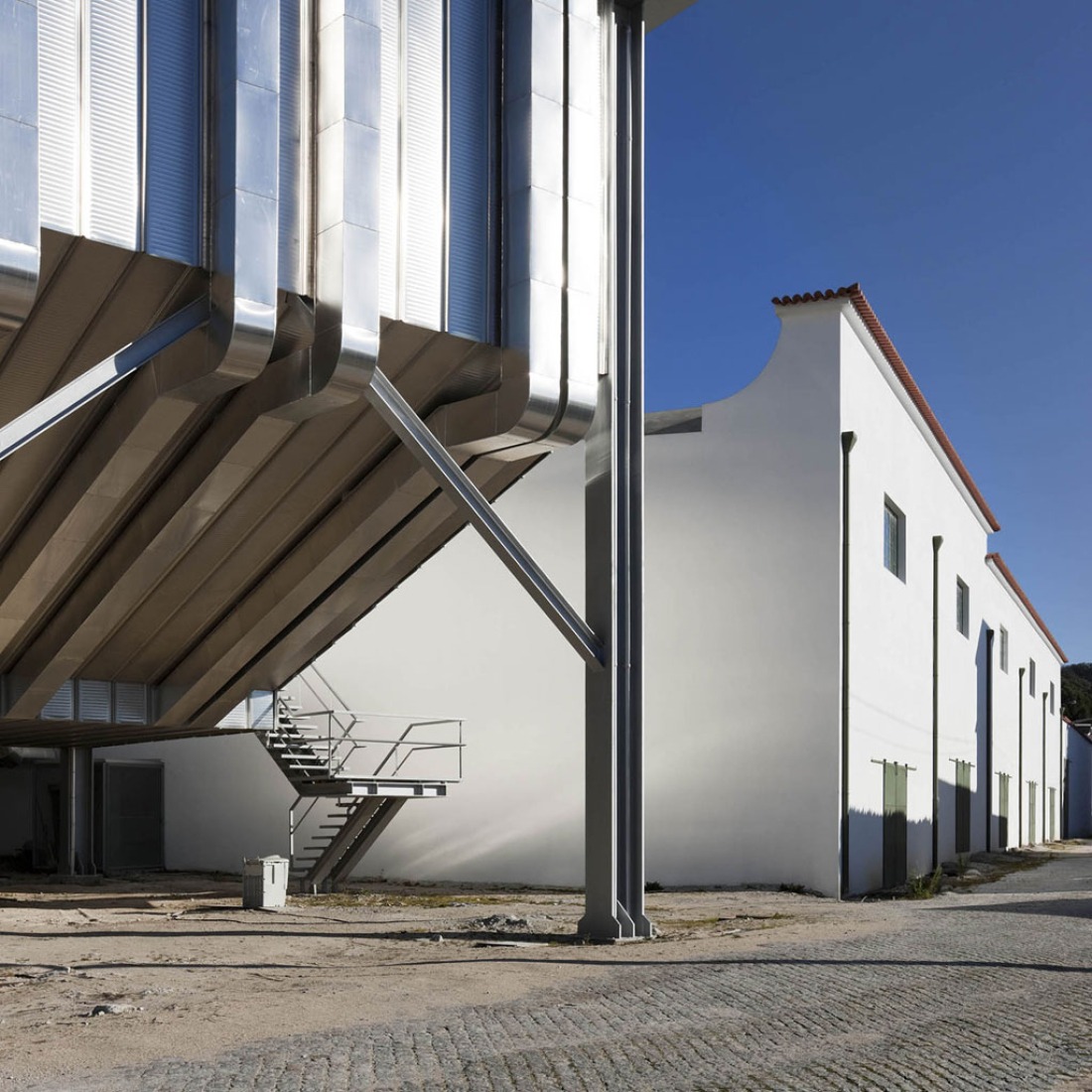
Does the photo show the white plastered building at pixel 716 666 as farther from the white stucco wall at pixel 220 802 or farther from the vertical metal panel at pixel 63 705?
the vertical metal panel at pixel 63 705

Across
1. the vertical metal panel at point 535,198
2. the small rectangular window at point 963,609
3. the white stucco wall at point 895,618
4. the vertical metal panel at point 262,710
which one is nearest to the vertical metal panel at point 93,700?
the vertical metal panel at point 262,710

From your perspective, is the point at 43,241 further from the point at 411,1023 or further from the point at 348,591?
the point at 348,591

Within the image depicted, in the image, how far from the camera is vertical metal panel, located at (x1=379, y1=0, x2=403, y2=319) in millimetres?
13016

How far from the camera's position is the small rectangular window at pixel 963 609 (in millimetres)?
38562

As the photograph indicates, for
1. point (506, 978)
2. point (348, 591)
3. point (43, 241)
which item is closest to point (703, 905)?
point (348, 591)

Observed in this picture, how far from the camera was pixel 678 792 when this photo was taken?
2436 centimetres

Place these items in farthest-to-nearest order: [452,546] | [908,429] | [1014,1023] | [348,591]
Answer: [908,429], [452,546], [348,591], [1014,1023]

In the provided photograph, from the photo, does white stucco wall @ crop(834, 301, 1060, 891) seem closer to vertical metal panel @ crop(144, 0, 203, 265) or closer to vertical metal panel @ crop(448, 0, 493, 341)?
vertical metal panel @ crop(448, 0, 493, 341)

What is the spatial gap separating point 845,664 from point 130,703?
470 inches

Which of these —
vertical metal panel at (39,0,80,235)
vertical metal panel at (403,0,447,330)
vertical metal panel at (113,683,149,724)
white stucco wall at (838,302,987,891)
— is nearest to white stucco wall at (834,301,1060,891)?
white stucco wall at (838,302,987,891)

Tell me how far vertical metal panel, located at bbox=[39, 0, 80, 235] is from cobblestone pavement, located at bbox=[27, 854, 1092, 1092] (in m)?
6.48

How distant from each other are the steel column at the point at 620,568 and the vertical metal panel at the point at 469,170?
83.6 inches

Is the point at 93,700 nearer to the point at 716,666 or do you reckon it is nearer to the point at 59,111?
the point at 716,666

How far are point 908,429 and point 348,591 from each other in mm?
15504
